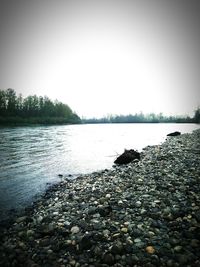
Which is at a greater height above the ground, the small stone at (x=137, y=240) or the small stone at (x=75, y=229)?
the small stone at (x=137, y=240)

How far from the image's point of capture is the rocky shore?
479 cm

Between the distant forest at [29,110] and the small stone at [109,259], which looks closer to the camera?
the small stone at [109,259]

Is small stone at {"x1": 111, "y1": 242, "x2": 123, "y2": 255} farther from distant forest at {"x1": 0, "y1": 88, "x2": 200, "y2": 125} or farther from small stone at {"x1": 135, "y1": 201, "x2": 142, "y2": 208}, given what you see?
distant forest at {"x1": 0, "y1": 88, "x2": 200, "y2": 125}

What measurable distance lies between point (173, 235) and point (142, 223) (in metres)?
1.02

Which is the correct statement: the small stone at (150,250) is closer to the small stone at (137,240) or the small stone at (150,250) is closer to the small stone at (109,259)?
the small stone at (137,240)

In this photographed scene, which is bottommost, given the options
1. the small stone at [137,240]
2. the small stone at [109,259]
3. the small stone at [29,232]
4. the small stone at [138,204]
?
the small stone at [29,232]

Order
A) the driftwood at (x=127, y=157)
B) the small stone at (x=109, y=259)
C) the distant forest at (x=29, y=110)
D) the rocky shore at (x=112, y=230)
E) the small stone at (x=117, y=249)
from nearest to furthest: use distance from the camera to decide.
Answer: the small stone at (x=109, y=259) < the rocky shore at (x=112, y=230) < the small stone at (x=117, y=249) < the driftwood at (x=127, y=157) < the distant forest at (x=29, y=110)

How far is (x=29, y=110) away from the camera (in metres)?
123

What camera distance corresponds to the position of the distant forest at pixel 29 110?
104 m

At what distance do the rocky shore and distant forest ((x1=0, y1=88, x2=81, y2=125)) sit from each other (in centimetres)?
9711

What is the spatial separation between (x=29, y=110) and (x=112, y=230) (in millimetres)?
127798

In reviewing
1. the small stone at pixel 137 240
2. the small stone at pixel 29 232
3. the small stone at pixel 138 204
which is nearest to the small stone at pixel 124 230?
the small stone at pixel 137 240

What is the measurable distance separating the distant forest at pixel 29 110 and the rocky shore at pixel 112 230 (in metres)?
97.1

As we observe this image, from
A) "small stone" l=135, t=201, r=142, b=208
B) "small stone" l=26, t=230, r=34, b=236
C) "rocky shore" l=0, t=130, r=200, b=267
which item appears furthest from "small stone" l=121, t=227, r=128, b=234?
"small stone" l=26, t=230, r=34, b=236
